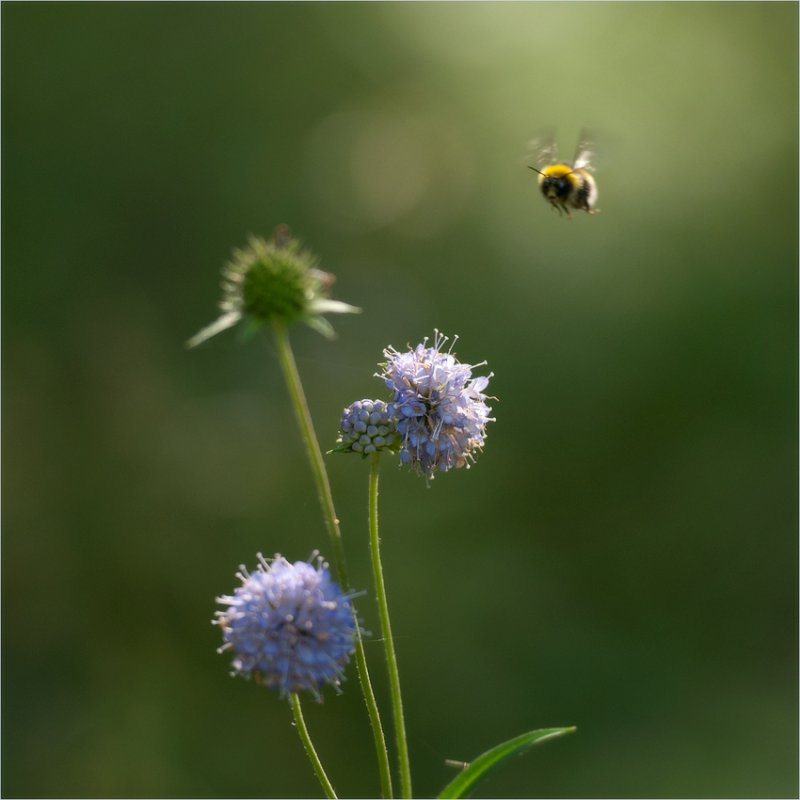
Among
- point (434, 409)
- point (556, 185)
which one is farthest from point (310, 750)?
point (556, 185)

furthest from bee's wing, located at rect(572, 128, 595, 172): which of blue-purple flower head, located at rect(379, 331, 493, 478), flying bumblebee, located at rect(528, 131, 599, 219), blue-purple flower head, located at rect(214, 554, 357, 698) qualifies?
blue-purple flower head, located at rect(214, 554, 357, 698)

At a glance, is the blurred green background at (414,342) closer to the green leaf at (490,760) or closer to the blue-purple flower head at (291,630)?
the green leaf at (490,760)

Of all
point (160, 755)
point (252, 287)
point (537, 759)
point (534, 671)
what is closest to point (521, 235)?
point (534, 671)

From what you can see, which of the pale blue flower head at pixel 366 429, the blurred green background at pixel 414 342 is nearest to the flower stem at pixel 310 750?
the pale blue flower head at pixel 366 429

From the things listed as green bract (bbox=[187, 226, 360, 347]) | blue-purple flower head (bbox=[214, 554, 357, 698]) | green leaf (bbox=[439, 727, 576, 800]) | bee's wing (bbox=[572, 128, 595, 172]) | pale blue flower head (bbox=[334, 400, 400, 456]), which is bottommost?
green leaf (bbox=[439, 727, 576, 800])

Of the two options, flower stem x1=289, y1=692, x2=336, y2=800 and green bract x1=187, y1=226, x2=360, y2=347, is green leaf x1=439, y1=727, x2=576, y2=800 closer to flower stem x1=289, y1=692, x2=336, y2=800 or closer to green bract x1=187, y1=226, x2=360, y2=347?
flower stem x1=289, y1=692, x2=336, y2=800
